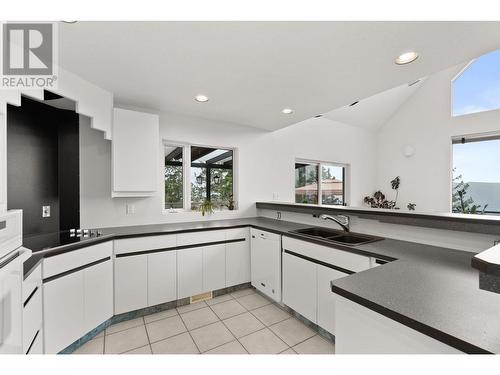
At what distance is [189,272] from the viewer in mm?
2629

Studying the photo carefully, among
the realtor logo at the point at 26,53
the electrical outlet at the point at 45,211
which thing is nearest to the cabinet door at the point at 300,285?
the electrical outlet at the point at 45,211

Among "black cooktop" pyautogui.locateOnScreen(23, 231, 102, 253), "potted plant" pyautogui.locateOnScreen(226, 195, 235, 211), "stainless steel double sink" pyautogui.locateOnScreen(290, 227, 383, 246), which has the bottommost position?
"stainless steel double sink" pyautogui.locateOnScreen(290, 227, 383, 246)

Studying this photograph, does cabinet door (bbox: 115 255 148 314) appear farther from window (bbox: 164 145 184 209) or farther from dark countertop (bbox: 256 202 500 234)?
dark countertop (bbox: 256 202 500 234)

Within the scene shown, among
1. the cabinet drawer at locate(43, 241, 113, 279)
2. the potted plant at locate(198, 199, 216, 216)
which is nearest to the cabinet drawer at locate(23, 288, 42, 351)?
the cabinet drawer at locate(43, 241, 113, 279)

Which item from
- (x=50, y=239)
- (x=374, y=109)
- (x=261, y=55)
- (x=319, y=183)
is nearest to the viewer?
(x=261, y=55)

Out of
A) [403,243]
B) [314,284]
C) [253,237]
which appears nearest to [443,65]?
[403,243]

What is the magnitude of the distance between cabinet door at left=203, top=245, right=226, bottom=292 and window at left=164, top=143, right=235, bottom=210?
2.66ft

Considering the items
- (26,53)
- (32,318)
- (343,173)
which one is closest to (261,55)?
(26,53)

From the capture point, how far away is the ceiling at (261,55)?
145cm

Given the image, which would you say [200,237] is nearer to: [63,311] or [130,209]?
[130,209]

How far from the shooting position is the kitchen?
1.14 m

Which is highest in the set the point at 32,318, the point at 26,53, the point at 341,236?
the point at 26,53

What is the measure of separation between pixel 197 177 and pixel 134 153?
1.02m

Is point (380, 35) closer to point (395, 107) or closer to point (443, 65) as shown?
point (443, 65)
